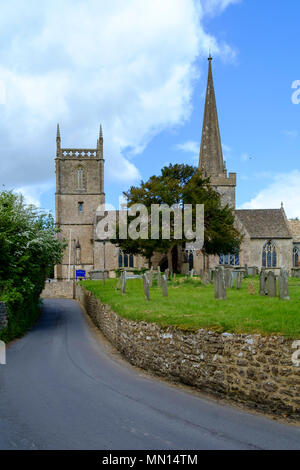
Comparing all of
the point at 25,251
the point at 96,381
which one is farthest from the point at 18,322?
the point at 96,381

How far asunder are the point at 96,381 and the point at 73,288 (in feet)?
149

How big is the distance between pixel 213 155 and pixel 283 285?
46.1 metres

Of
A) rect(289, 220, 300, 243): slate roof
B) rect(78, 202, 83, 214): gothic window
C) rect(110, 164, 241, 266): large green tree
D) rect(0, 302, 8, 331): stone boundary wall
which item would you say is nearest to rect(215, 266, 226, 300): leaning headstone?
rect(0, 302, 8, 331): stone boundary wall

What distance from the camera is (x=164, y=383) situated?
435 inches

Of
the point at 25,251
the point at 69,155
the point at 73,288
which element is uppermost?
the point at 69,155

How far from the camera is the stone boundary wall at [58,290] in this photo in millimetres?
56688

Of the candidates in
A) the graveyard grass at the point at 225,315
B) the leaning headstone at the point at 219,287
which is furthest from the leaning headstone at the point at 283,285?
the leaning headstone at the point at 219,287

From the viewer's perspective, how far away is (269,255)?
189 feet

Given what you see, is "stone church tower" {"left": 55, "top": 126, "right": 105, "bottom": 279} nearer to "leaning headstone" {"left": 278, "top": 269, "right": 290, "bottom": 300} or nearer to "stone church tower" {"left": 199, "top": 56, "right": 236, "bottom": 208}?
"stone church tower" {"left": 199, "top": 56, "right": 236, "bottom": 208}

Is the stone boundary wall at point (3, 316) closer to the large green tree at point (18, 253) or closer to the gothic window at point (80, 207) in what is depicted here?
the large green tree at point (18, 253)

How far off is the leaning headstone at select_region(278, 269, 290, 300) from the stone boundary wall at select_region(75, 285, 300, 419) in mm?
4318

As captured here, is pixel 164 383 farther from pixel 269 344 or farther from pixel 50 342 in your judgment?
pixel 50 342

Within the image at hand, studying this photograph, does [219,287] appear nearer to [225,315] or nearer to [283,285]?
[283,285]
